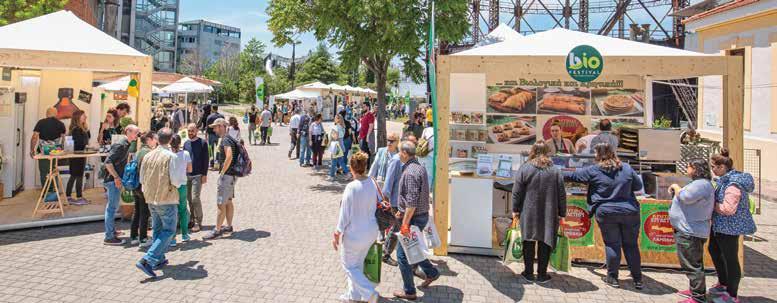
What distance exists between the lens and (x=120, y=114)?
30.3ft

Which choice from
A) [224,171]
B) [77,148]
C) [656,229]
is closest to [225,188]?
[224,171]

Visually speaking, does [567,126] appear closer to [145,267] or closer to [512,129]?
[512,129]

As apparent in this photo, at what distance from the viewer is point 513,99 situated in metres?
8.48

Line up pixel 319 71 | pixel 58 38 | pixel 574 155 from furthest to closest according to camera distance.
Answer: pixel 319 71 → pixel 58 38 → pixel 574 155

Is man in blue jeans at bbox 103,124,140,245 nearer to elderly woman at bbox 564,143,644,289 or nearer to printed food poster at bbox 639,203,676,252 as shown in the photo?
elderly woman at bbox 564,143,644,289

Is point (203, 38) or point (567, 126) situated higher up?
point (203, 38)

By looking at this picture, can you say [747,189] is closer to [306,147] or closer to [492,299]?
[492,299]

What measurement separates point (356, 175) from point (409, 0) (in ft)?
25.9

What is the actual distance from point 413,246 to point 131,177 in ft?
12.6

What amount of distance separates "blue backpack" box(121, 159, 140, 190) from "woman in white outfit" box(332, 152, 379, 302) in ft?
10.9

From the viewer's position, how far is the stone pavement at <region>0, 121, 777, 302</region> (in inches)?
188

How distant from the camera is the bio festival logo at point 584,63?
5.71 meters

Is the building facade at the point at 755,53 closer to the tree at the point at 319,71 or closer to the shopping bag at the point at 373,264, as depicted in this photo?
the shopping bag at the point at 373,264

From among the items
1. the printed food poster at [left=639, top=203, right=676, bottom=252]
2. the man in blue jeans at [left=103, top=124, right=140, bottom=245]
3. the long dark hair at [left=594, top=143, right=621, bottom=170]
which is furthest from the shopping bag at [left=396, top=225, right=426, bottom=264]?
the man in blue jeans at [left=103, top=124, right=140, bottom=245]
